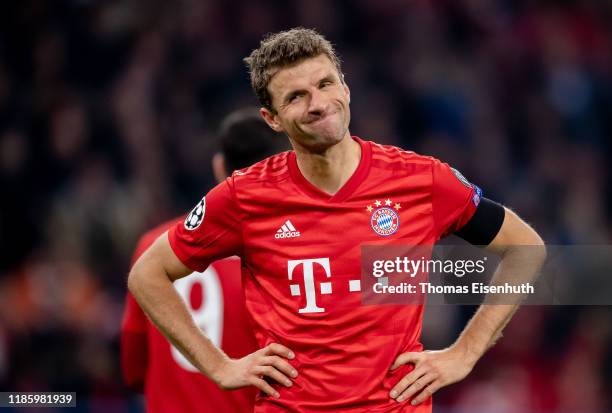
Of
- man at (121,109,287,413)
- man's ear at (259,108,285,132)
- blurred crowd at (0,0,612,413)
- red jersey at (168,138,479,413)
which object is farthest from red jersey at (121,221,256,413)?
blurred crowd at (0,0,612,413)

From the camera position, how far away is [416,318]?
377 centimetres

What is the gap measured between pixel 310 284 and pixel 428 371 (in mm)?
500

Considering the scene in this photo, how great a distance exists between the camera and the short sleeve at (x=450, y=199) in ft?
12.5

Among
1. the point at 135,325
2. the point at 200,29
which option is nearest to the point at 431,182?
the point at 135,325

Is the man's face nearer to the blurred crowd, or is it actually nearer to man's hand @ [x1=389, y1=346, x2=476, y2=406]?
man's hand @ [x1=389, y1=346, x2=476, y2=406]

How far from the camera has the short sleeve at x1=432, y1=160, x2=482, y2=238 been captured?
3.81 meters

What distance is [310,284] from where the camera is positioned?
3744mm

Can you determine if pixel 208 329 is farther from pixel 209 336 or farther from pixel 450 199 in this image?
pixel 450 199

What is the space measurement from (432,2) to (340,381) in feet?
26.1

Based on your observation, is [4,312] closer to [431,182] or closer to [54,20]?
[54,20]

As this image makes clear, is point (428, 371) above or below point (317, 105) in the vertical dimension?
→ below

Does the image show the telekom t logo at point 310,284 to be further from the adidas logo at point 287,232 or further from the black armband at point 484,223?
the black armband at point 484,223

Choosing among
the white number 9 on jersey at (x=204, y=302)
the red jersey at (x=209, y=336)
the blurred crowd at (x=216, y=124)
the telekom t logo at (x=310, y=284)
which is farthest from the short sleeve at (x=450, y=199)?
the blurred crowd at (x=216, y=124)

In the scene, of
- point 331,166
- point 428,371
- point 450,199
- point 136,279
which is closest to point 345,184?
point 331,166
